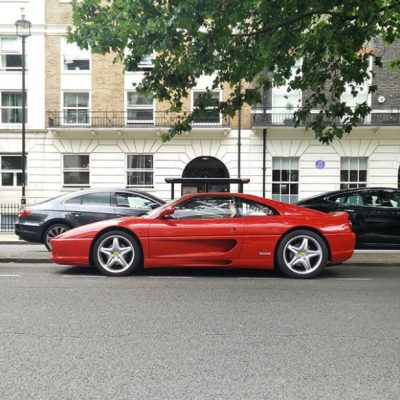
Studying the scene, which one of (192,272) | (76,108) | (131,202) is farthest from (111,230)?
(76,108)

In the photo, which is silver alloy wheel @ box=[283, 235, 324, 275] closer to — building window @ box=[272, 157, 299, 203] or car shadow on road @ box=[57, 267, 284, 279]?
car shadow on road @ box=[57, 267, 284, 279]

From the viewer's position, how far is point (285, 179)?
2436 cm

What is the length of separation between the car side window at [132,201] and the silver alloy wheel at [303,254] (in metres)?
4.36

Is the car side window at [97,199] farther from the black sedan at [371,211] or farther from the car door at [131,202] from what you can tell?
the black sedan at [371,211]

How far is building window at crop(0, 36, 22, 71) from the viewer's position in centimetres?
2412

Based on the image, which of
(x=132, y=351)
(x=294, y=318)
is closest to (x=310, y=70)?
(x=294, y=318)

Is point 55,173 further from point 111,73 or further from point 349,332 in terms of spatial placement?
point 349,332

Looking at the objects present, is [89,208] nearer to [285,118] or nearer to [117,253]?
[117,253]

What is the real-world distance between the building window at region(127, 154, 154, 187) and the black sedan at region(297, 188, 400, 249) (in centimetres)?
1443

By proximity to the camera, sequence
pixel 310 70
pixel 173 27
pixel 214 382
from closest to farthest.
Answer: pixel 214 382 → pixel 173 27 → pixel 310 70

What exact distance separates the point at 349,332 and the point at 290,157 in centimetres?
2003

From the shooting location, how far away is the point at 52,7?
2417 centimetres

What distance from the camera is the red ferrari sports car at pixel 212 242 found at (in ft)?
24.3

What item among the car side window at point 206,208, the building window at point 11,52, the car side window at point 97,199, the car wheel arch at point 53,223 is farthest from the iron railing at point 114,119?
the car side window at point 206,208
